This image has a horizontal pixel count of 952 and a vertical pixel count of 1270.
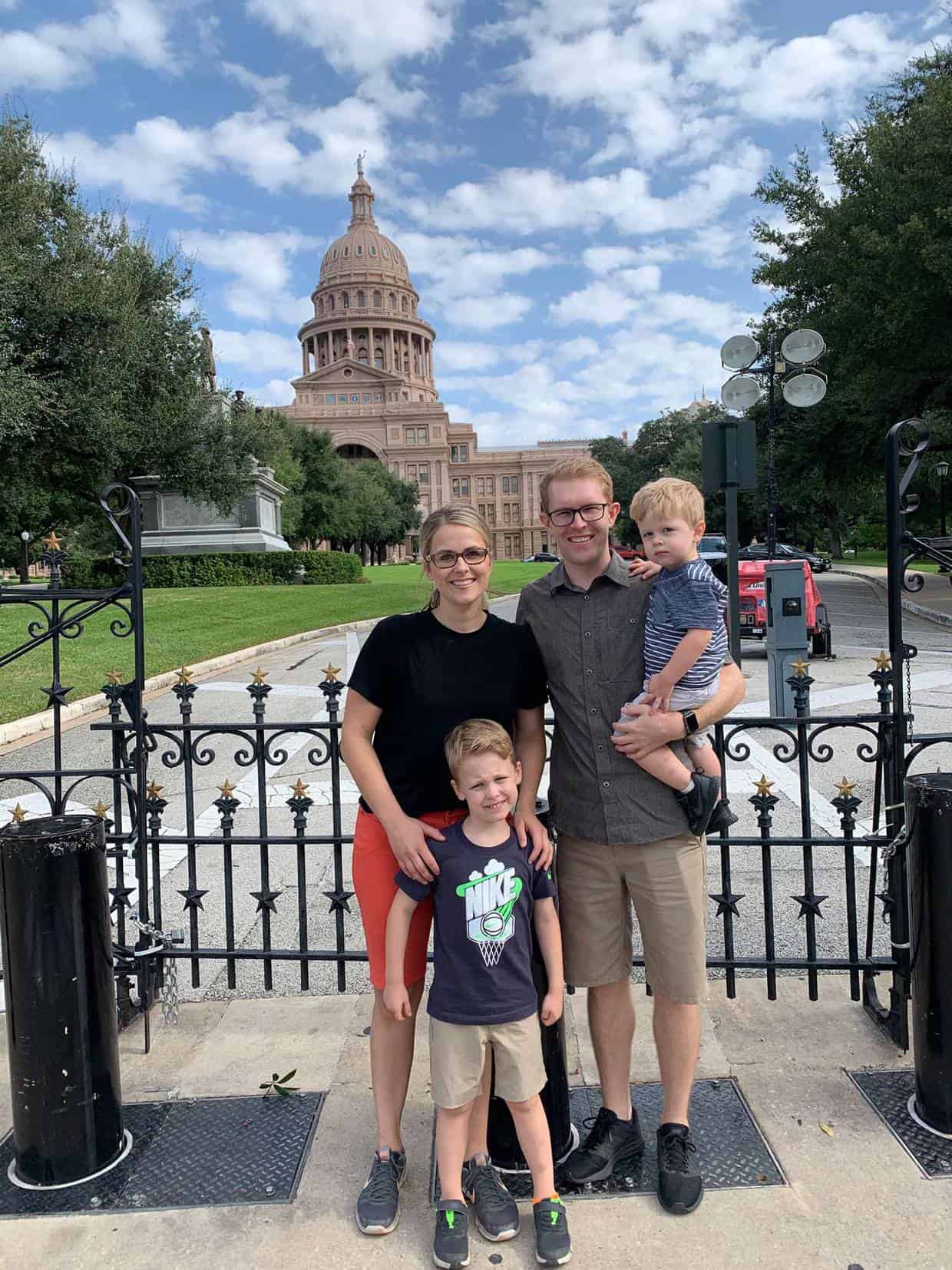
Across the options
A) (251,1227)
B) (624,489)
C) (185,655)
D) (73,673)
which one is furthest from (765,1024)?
(624,489)

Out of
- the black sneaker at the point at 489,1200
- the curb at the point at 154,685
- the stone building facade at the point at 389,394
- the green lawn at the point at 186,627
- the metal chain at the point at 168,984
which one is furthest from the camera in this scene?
the stone building facade at the point at 389,394

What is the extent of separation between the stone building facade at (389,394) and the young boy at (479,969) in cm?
10861

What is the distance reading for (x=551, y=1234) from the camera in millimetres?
2236

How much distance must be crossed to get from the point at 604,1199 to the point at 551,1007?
0.55m

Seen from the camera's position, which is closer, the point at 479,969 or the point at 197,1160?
the point at 479,969

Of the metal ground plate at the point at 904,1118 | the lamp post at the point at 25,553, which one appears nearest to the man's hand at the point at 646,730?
the metal ground plate at the point at 904,1118

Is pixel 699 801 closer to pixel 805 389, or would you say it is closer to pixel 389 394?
pixel 805 389

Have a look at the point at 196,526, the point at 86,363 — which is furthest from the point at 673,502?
the point at 196,526

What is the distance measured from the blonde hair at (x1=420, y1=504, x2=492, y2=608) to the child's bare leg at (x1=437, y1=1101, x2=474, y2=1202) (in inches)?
52.9

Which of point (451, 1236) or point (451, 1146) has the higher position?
point (451, 1146)

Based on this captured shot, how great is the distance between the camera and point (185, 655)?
1309 cm

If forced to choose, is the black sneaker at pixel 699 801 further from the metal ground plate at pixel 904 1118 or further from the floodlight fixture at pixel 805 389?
the floodlight fixture at pixel 805 389

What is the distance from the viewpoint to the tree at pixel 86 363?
19438mm

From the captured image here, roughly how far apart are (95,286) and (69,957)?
21.6 meters
